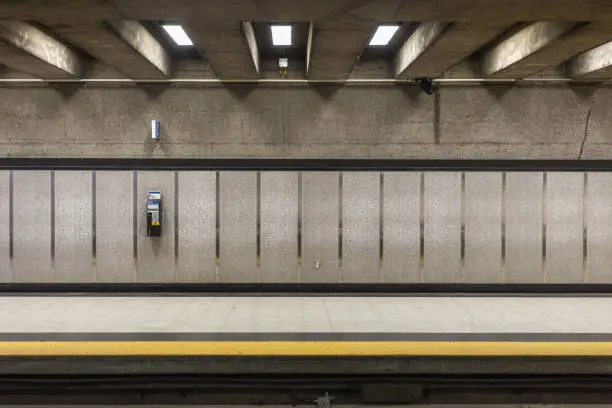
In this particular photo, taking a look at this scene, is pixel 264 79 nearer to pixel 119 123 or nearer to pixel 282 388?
pixel 119 123

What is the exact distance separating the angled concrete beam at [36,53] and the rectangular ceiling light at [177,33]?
1.45 m

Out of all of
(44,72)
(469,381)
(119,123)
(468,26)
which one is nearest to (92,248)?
(119,123)

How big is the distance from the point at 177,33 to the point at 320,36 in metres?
2.20

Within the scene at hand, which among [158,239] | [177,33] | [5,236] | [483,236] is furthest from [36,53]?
[483,236]

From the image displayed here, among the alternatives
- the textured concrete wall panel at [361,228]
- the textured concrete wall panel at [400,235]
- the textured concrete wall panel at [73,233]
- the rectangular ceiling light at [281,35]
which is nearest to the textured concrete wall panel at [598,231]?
the textured concrete wall panel at [400,235]

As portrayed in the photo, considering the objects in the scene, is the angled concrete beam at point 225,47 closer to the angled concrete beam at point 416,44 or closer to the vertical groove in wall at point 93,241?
the angled concrete beam at point 416,44

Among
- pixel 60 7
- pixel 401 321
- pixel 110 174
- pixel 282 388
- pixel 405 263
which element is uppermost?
pixel 60 7

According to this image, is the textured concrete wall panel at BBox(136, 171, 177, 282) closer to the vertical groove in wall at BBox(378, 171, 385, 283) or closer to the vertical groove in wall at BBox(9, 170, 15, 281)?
the vertical groove in wall at BBox(9, 170, 15, 281)

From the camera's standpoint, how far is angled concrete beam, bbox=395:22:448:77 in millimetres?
4343

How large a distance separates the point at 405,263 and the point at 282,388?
323cm

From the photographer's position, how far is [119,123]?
624cm

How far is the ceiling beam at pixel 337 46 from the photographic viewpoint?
396 centimetres

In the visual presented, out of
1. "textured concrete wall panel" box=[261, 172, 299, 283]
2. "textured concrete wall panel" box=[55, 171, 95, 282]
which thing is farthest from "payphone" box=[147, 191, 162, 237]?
"textured concrete wall panel" box=[261, 172, 299, 283]

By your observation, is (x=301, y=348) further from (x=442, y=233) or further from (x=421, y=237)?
(x=442, y=233)
